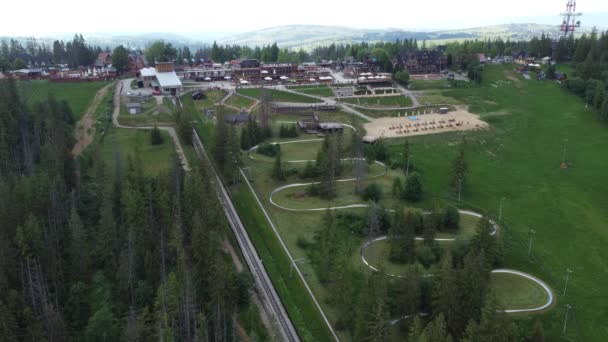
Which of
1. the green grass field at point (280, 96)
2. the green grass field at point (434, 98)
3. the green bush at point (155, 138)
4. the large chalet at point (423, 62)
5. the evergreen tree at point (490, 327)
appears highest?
the large chalet at point (423, 62)

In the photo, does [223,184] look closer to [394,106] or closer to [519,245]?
[519,245]

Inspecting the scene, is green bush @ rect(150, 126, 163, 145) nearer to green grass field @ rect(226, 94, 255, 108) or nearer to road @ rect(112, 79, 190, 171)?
road @ rect(112, 79, 190, 171)

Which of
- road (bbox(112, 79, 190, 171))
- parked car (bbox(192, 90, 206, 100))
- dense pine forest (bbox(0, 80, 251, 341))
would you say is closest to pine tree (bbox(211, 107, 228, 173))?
road (bbox(112, 79, 190, 171))

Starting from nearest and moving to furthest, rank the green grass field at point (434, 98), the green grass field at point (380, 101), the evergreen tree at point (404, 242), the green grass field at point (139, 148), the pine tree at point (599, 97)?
the evergreen tree at point (404, 242) < the green grass field at point (139, 148) < the pine tree at point (599, 97) < the green grass field at point (380, 101) < the green grass field at point (434, 98)

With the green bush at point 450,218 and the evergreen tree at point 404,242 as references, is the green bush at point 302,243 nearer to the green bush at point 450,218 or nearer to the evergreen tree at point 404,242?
the evergreen tree at point 404,242

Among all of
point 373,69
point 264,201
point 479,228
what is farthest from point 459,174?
point 373,69

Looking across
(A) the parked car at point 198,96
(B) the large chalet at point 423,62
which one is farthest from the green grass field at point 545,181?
(A) the parked car at point 198,96
